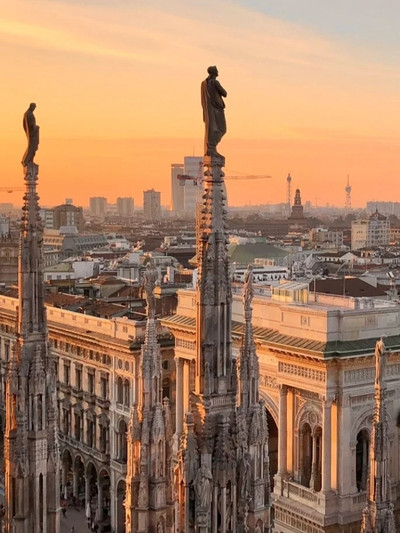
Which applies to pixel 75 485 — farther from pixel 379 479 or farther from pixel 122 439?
pixel 379 479

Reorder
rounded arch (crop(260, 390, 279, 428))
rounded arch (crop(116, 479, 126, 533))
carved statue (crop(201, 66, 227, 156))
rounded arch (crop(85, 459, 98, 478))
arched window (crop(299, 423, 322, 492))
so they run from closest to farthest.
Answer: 1. carved statue (crop(201, 66, 227, 156))
2. arched window (crop(299, 423, 322, 492))
3. rounded arch (crop(260, 390, 279, 428))
4. rounded arch (crop(116, 479, 126, 533))
5. rounded arch (crop(85, 459, 98, 478))

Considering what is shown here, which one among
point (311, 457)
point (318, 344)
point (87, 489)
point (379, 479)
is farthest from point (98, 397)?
point (379, 479)

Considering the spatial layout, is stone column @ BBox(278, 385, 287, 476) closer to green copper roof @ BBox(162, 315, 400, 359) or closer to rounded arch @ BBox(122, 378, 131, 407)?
green copper roof @ BBox(162, 315, 400, 359)

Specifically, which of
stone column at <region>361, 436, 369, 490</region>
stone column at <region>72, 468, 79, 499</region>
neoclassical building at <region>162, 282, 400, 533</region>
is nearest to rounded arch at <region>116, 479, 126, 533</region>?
stone column at <region>72, 468, 79, 499</region>

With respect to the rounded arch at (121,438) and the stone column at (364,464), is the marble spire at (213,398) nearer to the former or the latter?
the stone column at (364,464)

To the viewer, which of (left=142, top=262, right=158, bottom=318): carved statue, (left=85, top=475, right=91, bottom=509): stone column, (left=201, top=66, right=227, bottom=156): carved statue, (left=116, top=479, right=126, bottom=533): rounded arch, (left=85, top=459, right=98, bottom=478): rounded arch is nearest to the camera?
(left=201, top=66, right=227, bottom=156): carved statue

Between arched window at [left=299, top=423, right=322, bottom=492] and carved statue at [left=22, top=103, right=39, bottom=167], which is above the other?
carved statue at [left=22, top=103, right=39, bottom=167]

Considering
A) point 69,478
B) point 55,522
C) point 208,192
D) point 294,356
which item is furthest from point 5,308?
point 208,192

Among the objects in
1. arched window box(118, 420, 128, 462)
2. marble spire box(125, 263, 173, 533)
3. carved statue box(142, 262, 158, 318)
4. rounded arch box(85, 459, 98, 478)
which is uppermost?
carved statue box(142, 262, 158, 318)
